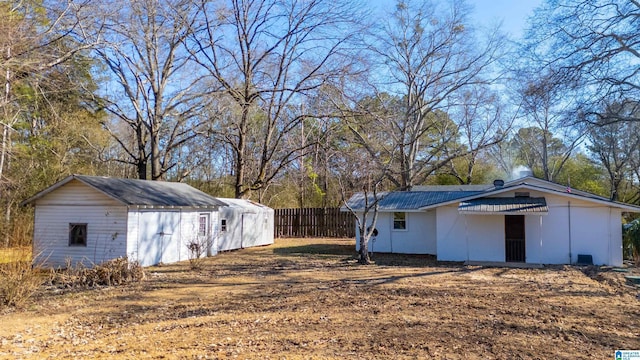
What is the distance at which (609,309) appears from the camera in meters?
8.12

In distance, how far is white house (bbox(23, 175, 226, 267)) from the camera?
1355cm

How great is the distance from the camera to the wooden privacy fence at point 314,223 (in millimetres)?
27469

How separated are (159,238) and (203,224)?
9.71ft

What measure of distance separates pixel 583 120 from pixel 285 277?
1074 centimetres

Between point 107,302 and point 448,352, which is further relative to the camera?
point 107,302

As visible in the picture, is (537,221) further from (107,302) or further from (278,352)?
(107,302)

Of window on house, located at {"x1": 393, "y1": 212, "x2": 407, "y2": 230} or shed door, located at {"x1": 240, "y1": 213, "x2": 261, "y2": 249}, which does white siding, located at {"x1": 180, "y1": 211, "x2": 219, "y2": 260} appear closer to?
shed door, located at {"x1": 240, "y1": 213, "x2": 261, "y2": 249}

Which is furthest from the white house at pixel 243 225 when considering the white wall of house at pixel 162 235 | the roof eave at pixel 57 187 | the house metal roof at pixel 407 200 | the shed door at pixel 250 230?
the roof eave at pixel 57 187

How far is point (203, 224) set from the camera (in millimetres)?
17703

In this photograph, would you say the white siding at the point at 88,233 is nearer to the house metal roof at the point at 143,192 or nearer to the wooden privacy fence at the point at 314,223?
the house metal roof at the point at 143,192

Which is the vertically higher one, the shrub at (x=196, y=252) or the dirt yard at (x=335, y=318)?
the shrub at (x=196, y=252)

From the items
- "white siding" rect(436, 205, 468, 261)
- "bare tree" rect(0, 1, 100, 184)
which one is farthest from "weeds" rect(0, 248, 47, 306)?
"white siding" rect(436, 205, 468, 261)

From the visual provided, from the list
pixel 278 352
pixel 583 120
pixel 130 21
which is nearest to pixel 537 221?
pixel 583 120

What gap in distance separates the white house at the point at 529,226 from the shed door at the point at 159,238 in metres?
9.73
